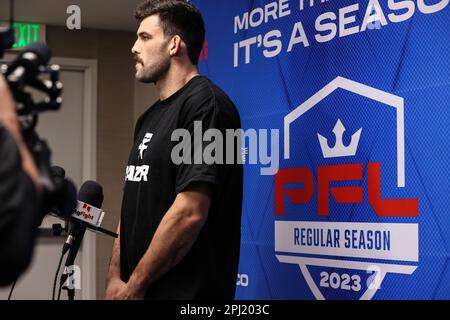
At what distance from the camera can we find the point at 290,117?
83.6 inches

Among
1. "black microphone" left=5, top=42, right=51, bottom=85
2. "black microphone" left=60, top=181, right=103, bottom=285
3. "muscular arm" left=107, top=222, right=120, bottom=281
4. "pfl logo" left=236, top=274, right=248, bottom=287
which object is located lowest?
"pfl logo" left=236, top=274, right=248, bottom=287

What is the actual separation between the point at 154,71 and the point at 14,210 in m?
1.13

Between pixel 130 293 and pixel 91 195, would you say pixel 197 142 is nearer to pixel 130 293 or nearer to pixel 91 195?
pixel 130 293

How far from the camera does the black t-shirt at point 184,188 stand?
1.70m

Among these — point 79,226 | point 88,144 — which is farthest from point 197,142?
point 88,144

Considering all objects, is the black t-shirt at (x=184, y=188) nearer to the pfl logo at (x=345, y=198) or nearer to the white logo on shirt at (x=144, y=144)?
the white logo on shirt at (x=144, y=144)

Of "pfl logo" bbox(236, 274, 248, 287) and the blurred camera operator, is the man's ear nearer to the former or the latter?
"pfl logo" bbox(236, 274, 248, 287)

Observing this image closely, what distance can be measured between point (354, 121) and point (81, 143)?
10.7ft

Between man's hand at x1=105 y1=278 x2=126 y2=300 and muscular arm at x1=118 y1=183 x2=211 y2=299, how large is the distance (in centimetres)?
14

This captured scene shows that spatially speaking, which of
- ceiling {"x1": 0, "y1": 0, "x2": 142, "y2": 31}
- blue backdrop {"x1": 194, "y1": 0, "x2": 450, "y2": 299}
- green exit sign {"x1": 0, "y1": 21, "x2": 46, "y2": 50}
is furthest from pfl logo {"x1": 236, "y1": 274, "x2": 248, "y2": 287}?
green exit sign {"x1": 0, "y1": 21, "x2": 46, "y2": 50}

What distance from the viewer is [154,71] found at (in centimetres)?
191

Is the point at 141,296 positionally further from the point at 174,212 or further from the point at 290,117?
the point at 290,117

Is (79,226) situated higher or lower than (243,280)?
higher

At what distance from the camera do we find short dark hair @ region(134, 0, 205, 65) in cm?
192
